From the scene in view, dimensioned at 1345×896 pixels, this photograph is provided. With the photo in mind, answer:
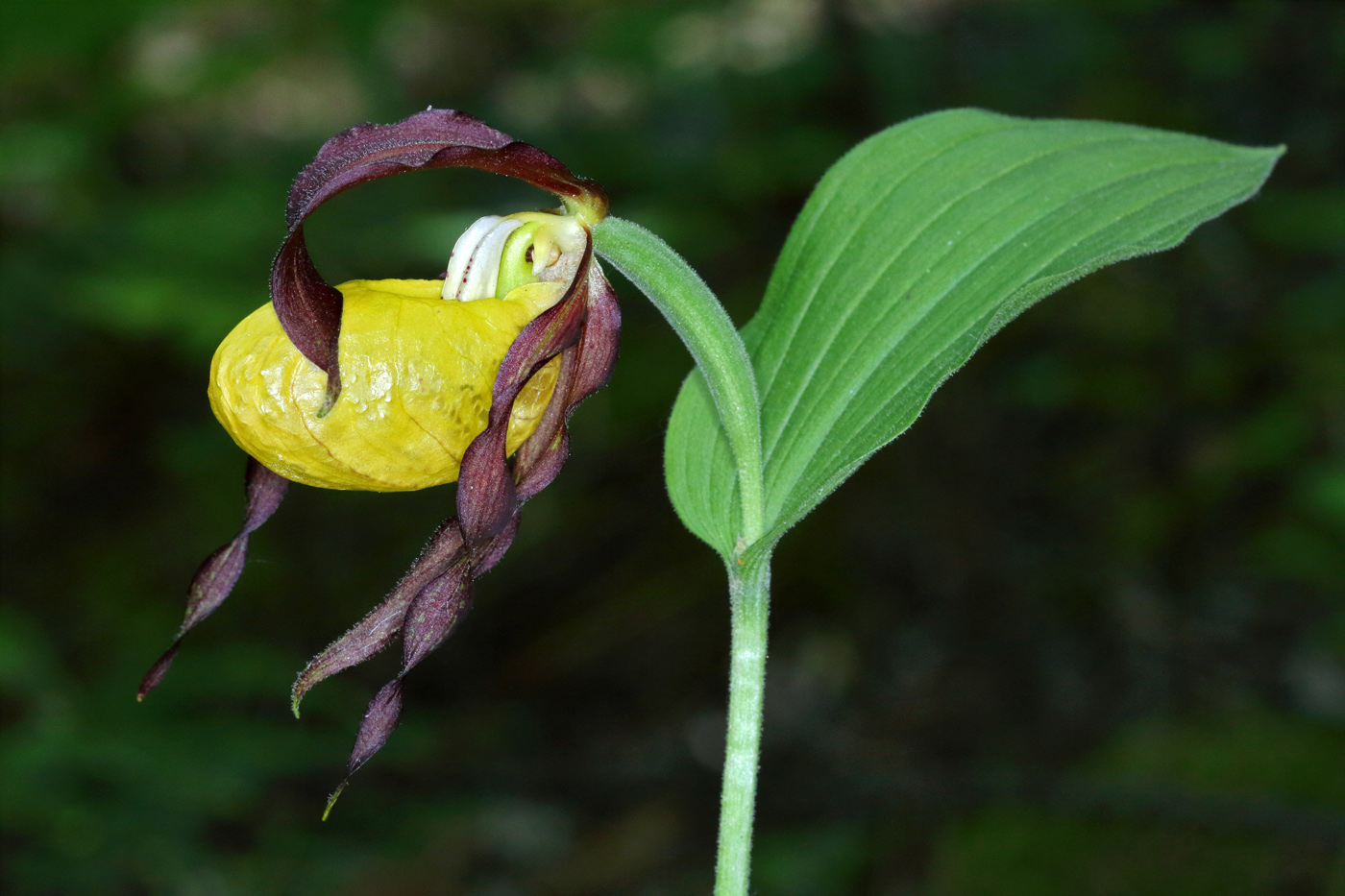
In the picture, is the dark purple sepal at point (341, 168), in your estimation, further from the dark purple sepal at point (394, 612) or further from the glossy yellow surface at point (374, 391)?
the dark purple sepal at point (394, 612)

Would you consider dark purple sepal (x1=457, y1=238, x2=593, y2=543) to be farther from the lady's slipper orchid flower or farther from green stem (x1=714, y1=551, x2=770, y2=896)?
green stem (x1=714, y1=551, x2=770, y2=896)

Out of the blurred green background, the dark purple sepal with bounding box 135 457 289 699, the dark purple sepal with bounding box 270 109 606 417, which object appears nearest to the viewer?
the dark purple sepal with bounding box 270 109 606 417

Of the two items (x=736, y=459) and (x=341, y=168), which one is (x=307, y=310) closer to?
(x=341, y=168)

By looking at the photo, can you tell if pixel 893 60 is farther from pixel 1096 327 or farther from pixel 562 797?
pixel 562 797

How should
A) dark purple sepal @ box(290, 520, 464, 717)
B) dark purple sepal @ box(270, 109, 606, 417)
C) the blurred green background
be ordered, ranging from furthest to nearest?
the blurred green background, dark purple sepal @ box(290, 520, 464, 717), dark purple sepal @ box(270, 109, 606, 417)

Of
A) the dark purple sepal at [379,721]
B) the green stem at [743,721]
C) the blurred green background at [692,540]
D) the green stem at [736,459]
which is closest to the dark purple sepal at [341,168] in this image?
the green stem at [736,459]

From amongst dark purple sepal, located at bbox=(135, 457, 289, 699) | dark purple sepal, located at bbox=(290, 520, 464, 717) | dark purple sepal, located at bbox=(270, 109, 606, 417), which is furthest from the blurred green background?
dark purple sepal, located at bbox=(270, 109, 606, 417)
